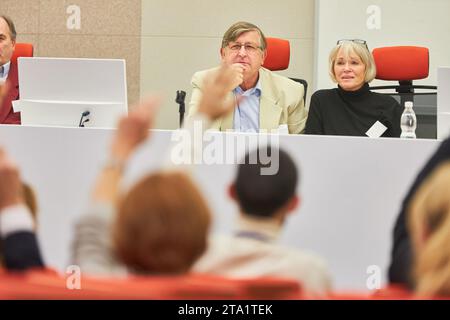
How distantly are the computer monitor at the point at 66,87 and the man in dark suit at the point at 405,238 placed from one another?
4.04 ft

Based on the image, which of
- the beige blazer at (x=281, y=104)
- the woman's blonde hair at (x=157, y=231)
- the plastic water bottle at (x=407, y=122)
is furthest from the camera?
the plastic water bottle at (x=407, y=122)

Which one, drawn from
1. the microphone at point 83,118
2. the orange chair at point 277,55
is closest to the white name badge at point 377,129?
the microphone at point 83,118

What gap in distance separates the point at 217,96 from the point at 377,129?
161 centimetres

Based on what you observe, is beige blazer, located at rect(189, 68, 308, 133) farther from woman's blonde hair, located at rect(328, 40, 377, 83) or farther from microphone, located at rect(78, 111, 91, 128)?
microphone, located at rect(78, 111, 91, 128)

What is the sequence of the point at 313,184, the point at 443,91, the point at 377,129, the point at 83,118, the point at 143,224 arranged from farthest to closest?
the point at 377,129 → the point at 443,91 → the point at 83,118 → the point at 313,184 → the point at 143,224

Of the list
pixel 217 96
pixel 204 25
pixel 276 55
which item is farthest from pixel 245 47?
pixel 204 25

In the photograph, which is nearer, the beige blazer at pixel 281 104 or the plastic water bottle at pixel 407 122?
the beige blazer at pixel 281 104

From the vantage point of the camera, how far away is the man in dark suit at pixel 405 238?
4.29 ft

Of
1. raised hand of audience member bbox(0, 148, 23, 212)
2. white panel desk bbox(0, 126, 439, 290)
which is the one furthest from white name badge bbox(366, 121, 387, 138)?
raised hand of audience member bbox(0, 148, 23, 212)

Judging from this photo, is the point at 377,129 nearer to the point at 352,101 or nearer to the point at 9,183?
the point at 352,101

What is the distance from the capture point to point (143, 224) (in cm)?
124

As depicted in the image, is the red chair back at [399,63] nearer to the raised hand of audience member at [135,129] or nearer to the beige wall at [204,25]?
the beige wall at [204,25]

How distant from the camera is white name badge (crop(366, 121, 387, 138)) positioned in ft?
8.97

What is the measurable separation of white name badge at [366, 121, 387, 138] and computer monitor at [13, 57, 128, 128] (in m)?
0.95
